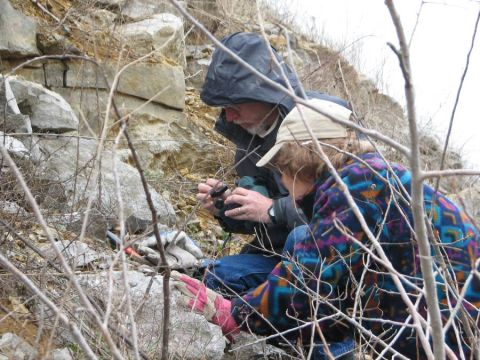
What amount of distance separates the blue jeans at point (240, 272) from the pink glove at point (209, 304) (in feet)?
0.86

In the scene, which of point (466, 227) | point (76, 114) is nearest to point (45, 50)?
point (76, 114)

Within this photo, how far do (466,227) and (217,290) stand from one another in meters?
1.19

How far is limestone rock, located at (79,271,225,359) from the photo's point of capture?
2.60 metres

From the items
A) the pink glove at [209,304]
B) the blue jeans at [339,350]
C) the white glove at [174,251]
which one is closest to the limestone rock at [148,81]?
the white glove at [174,251]

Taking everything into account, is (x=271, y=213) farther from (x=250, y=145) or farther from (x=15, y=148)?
(x=15, y=148)

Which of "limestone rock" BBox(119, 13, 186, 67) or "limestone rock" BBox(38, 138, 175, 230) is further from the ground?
"limestone rock" BBox(119, 13, 186, 67)

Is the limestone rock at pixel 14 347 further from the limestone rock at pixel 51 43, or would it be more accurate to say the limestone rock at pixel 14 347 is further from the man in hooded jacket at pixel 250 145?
the limestone rock at pixel 51 43

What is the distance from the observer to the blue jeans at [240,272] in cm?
329

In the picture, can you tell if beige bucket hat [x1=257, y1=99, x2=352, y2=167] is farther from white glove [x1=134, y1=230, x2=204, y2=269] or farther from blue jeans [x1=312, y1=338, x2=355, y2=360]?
white glove [x1=134, y1=230, x2=204, y2=269]

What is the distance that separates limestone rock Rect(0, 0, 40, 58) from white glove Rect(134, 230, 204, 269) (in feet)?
5.70

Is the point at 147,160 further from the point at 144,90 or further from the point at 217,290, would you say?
the point at 217,290

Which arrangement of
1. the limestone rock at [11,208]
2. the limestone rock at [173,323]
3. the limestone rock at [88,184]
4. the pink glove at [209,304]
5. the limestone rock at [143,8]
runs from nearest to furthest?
the limestone rock at [173,323] < the pink glove at [209,304] < the limestone rock at [11,208] < the limestone rock at [88,184] < the limestone rock at [143,8]

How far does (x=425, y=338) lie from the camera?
1.52 metres

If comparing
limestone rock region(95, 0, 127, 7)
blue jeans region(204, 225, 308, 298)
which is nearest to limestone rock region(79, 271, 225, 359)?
blue jeans region(204, 225, 308, 298)
